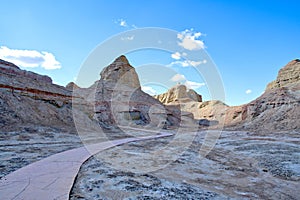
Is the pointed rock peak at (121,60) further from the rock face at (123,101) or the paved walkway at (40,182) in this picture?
the paved walkway at (40,182)

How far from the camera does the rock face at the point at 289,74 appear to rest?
121ft

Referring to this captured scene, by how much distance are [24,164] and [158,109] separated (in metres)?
39.1

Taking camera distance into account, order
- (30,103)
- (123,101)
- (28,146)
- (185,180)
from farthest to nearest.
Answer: (123,101) < (30,103) < (28,146) < (185,180)

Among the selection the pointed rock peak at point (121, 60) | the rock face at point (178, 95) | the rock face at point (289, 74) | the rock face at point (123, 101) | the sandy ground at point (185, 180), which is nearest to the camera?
the sandy ground at point (185, 180)

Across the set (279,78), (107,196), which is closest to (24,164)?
(107,196)

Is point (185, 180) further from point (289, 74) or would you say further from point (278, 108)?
point (289, 74)

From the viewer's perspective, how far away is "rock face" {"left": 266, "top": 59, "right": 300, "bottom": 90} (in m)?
36.8

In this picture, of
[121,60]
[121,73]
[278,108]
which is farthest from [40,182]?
[121,60]

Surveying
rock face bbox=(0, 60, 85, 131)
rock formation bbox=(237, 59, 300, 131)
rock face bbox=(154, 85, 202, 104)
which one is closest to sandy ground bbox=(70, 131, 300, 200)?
rock face bbox=(0, 60, 85, 131)

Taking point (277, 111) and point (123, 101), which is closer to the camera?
point (277, 111)

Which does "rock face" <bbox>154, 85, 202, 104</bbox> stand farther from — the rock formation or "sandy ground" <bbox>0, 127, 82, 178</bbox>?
"sandy ground" <bbox>0, 127, 82, 178</bbox>

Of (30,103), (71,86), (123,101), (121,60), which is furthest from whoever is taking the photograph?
(71,86)

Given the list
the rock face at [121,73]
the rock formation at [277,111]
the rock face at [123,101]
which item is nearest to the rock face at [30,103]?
A: the rock face at [123,101]

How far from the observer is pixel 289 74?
38.6 m
